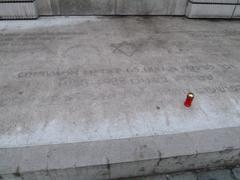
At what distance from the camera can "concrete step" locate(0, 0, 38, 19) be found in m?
5.22

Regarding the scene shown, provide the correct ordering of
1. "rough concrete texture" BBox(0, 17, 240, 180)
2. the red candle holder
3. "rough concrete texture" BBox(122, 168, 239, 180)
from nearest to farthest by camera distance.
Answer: "rough concrete texture" BBox(0, 17, 240, 180)
"rough concrete texture" BBox(122, 168, 239, 180)
the red candle holder

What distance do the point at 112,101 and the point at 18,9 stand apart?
4.20 metres

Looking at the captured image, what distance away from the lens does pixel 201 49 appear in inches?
185

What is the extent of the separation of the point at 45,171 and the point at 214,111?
8.57ft

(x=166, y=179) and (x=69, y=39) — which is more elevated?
(x=69, y=39)

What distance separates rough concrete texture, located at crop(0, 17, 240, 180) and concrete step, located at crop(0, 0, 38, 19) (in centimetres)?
27

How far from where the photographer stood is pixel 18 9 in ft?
17.5

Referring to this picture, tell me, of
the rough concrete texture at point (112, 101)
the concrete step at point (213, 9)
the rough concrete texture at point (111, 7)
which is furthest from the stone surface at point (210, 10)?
the rough concrete texture at point (112, 101)

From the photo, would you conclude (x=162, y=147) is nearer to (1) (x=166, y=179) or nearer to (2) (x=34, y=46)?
(1) (x=166, y=179)

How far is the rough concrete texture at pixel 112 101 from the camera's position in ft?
7.77

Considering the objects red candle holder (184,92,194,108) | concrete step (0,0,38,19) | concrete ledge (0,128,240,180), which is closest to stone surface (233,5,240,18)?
red candle holder (184,92,194,108)

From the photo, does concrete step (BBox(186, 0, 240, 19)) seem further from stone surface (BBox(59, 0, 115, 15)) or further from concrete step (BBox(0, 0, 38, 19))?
concrete step (BBox(0, 0, 38, 19))

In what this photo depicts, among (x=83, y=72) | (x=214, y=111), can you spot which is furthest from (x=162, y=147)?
(x=83, y=72)

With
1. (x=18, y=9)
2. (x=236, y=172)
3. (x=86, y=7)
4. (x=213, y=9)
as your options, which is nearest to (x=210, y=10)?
(x=213, y=9)
